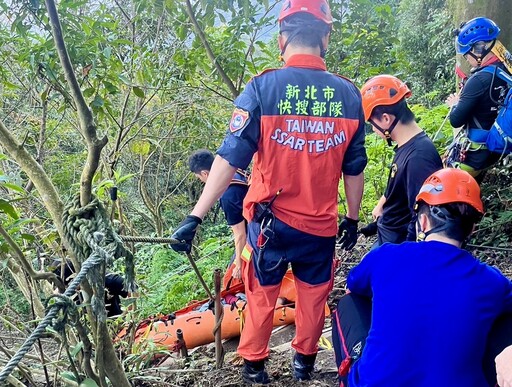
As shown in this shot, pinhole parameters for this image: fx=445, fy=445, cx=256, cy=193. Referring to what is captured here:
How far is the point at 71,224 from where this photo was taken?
142cm

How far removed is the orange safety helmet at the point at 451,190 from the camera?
1885 mm

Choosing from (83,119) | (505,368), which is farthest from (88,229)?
(505,368)

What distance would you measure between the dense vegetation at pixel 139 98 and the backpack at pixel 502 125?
835 mm

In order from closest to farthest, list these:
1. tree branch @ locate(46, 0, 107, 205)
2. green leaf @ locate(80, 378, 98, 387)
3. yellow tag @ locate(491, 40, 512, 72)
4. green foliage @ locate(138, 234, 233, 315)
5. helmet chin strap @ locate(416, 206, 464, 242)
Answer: tree branch @ locate(46, 0, 107, 205), green leaf @ locate(80, 378, 98, 387), helmet chin strap @ locate(416, 206, 464, 242), yellow tag @ locate(491, 40, 512, 72), green foliage @ locate(138, 234, 233, 315)

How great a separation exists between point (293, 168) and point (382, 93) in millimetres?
765

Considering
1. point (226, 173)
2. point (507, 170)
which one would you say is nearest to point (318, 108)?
point (226, 173)

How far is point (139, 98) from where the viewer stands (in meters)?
6.36

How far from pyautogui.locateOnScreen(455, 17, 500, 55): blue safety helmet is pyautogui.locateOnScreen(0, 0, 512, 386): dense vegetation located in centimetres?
60

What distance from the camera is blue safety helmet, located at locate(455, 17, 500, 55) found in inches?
138

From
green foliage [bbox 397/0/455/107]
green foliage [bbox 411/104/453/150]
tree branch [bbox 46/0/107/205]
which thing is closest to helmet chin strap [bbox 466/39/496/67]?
green foliage [bbox 411/104/453/150]

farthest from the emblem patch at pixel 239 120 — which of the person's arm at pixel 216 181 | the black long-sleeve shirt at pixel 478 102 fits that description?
the black long-sleeve shirt at pixel 478 102

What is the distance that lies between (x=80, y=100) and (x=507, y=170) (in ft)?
13.2

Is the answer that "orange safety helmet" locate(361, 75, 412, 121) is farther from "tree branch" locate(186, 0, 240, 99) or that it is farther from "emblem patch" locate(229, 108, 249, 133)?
"tree branch" locate(186, 0, 240, 99)

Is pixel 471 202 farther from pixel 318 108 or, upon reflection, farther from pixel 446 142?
pixel 446 142
